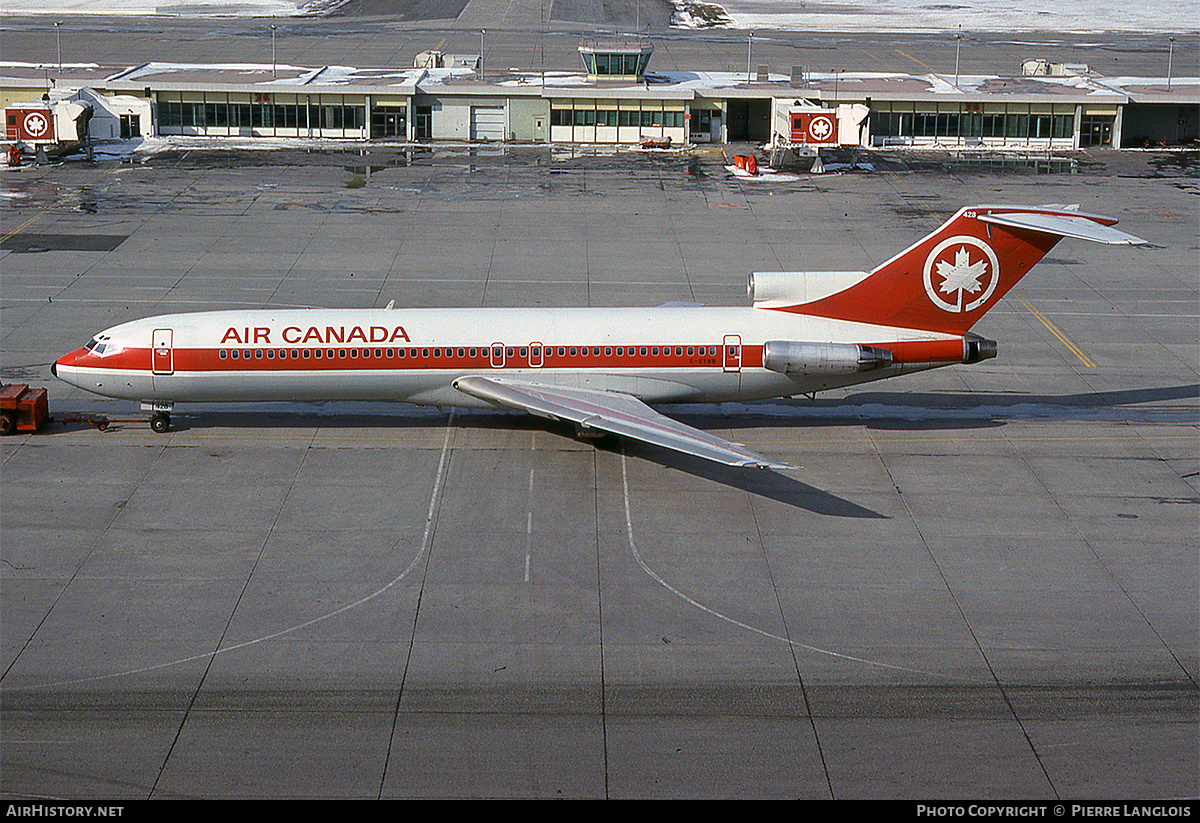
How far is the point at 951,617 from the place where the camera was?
82.3 feet

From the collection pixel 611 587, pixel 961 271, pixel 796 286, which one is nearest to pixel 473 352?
pixel 796 286

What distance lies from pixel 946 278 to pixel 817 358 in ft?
14.0

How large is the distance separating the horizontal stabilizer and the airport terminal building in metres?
52.2

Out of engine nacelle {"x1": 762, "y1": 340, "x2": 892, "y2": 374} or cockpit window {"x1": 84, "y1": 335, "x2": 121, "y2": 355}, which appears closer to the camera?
engine nacelle {"x1": 762, "y1": 340, "x2": 892, "y2": 374}

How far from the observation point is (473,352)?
33.6 metres

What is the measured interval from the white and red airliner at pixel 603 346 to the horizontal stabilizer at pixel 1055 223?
0.36ft

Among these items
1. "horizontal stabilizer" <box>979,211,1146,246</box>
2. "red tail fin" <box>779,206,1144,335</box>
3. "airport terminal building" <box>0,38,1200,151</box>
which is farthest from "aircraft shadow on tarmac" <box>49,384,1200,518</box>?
"airport terminal building" <box>0,38,1200,151</box>

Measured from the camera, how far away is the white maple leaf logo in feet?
111

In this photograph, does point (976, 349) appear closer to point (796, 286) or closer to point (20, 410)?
point (796, 286)

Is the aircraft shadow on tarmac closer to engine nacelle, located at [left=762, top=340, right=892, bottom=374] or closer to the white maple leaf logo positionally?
engine nacelle, located at [left=762, top=340, right=892, bottom=374]

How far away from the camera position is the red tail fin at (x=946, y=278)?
33688 mm

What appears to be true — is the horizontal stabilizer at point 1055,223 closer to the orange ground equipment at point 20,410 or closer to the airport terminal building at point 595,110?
the orange ground equipment at point 20,410
